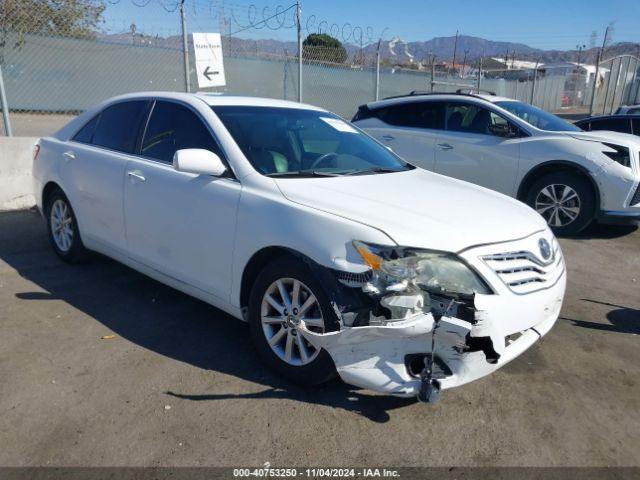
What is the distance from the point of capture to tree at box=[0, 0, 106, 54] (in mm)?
10336

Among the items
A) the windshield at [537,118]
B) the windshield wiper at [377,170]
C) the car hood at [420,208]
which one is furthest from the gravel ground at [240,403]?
the windshield at [537,118]

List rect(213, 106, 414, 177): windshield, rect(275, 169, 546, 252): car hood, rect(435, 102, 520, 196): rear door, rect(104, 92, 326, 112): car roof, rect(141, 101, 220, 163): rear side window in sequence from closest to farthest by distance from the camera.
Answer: rect(275, 169, 546, 252): car hood → rect(213, 106, 414, 177): windshield → rect(141, 101, 220, 163): rear side window → rect(104, 92, 326, 112): car roof → rect(435, 102, 520, 196): rear door

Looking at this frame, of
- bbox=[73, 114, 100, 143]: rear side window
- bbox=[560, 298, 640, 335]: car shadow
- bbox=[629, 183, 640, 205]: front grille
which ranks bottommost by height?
bbox=[560, 298, 640, 335]: car shadow

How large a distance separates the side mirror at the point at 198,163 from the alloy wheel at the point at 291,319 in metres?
0.89

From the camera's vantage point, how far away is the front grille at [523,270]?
2982 millimetres

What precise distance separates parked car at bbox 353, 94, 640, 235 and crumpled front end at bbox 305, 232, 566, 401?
447 cm

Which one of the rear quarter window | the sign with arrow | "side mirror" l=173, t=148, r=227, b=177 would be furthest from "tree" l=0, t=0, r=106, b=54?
the rear quarter window

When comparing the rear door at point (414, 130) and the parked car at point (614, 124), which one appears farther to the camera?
the parked car at point (614, 124)

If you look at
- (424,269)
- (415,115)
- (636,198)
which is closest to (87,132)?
(424,269)

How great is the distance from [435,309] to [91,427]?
6.24ft

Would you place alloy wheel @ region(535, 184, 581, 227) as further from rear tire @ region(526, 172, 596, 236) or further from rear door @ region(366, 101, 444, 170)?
rear door @ region(366, 101, 444, 170)

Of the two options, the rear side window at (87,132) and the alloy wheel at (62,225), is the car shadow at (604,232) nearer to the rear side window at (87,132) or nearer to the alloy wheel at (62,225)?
the rear side window at (87,132)

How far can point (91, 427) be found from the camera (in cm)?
290

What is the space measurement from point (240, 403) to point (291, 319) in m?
0.55
